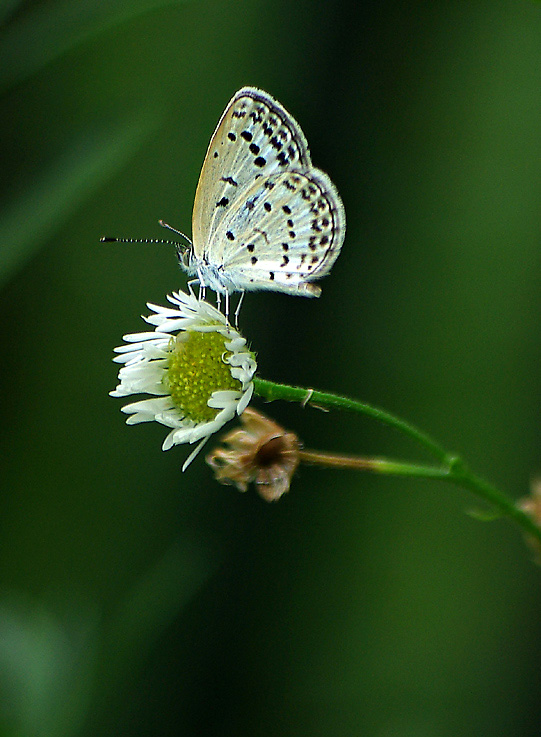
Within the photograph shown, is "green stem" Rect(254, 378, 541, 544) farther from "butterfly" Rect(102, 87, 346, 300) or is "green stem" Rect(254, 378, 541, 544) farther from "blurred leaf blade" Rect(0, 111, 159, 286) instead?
"blurred leaf blade" Rect(0, 111, 159, 286)

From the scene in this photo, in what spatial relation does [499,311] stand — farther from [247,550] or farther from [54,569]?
[54,569]

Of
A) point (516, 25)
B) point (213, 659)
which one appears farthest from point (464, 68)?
point (213, 659)

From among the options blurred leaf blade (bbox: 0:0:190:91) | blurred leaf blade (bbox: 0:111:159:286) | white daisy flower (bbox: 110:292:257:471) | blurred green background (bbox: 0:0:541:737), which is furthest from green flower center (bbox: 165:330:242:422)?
blurred green background (bbox: 0:0:541:737)

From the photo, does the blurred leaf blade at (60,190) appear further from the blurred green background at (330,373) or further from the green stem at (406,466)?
the blurred green background at (330,373)

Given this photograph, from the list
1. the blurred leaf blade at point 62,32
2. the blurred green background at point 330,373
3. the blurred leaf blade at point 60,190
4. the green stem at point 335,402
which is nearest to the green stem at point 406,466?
the green stem at point 335,402

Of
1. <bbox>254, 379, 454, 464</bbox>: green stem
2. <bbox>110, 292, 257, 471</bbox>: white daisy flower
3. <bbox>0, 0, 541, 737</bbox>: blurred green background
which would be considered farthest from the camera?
<bbox>0, 0, 541, 737</bbox>: blurred green background

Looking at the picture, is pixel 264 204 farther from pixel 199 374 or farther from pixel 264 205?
pixel 199 374

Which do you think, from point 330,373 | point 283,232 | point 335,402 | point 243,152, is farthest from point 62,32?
point 330,373
